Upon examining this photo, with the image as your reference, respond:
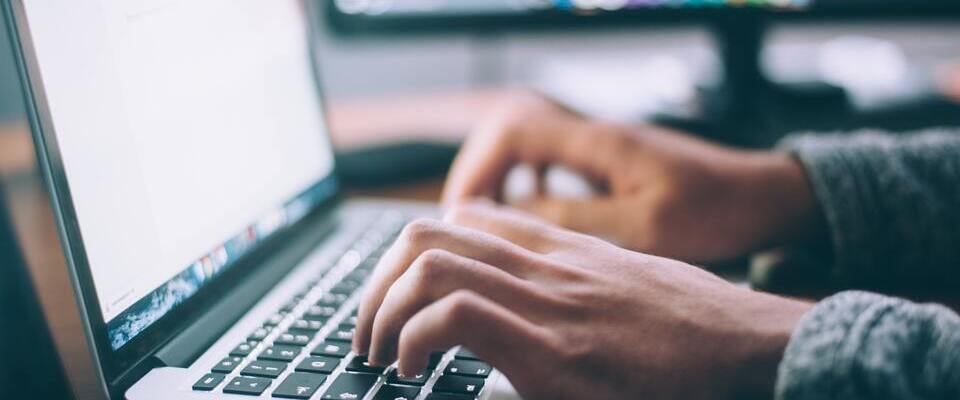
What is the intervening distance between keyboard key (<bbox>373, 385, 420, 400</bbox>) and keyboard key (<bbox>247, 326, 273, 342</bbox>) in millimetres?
90

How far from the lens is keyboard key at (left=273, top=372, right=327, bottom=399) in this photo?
365 mm

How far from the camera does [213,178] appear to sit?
0.47 meters

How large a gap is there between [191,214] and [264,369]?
0.11 meters

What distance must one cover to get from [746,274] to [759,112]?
33cm

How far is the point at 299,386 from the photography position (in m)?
0.37

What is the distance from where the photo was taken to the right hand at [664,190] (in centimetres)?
59

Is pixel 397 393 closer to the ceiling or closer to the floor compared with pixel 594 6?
closer to the floor

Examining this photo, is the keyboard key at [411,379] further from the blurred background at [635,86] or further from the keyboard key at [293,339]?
the blurred background at [635,86]

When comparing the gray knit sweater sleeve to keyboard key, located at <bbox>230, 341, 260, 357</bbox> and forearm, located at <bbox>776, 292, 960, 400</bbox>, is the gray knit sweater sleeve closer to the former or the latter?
forearm, located at <bbox>776, 292, 960, 400</bbox>

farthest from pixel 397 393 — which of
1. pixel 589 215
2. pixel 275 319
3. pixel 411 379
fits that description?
pixel 589 215

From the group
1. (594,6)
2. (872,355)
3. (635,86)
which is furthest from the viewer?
(635,86)

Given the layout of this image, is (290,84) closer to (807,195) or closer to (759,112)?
(807,195)

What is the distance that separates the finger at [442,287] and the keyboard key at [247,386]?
6 centimetres

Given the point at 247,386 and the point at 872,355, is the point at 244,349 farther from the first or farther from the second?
the point at 872,355
